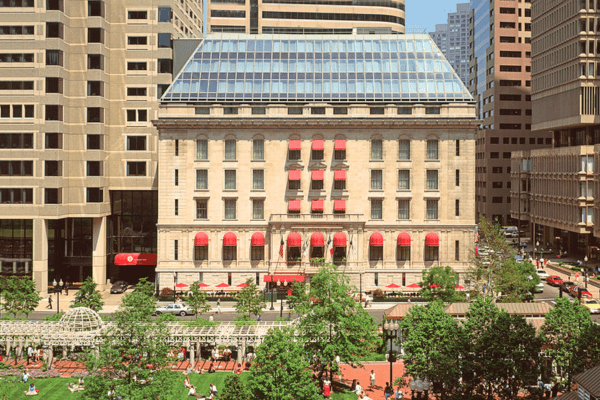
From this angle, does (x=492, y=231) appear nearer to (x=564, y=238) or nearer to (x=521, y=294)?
(x=521, y=294)

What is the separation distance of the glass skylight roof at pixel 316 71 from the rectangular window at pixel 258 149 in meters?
6.20

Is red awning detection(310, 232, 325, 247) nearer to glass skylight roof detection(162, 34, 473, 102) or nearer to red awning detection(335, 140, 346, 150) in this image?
red awning detection(335, 140, 346, 150)

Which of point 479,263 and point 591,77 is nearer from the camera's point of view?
point 479,263

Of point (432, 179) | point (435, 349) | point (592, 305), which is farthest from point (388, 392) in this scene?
point (432, 179)

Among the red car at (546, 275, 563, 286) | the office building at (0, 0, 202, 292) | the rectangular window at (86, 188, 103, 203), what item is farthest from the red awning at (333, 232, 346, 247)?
the rectangular window at (86, 188, 103, 203)

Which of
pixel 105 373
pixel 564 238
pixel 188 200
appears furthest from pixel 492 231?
pixel 105 373

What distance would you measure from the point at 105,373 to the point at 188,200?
5555 centimetres

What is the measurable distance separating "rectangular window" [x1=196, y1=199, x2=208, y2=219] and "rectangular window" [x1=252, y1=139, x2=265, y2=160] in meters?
9.39

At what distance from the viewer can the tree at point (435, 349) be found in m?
50.9

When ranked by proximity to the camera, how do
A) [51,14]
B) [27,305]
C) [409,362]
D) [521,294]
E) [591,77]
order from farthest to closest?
1. [591,77]
2. [51,14]
3. [521,294]
4. [27,305]
5. [409,362]

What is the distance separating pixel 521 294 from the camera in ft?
277

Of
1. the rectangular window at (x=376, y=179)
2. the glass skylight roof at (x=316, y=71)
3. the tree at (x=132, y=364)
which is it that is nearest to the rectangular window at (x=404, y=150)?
the rectangular window at (x=376, y=179)

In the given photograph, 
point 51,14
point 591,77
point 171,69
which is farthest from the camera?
point 591,77

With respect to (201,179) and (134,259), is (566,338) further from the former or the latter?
(134,259)
